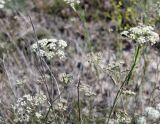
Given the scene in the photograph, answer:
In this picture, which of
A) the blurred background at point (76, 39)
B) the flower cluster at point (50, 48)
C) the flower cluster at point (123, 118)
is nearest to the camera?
the flower cluster at point (50, 48)

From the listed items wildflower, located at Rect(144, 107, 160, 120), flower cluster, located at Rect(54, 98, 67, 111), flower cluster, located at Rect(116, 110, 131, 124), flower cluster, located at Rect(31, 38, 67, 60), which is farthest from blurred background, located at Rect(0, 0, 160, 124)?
wildflower, located at Rect(144, 107, 160, 120)

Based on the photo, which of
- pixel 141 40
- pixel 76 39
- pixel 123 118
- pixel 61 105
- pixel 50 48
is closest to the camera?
pixel 141 40

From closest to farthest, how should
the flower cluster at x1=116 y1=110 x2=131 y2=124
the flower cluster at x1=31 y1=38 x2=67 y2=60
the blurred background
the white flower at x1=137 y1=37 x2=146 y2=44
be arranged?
the white flower at x1=137 y1=37 x2=146 y2=44 < the flower cluster at x1=31 y1=38 x2=67 y2=60 < the flower cluster at x1=116 y1=110 x2=131 y2=124 < the blurred background

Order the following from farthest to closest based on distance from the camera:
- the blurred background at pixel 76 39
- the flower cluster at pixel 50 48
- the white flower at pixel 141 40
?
the blurred background at pixel 76 39 → the flower cluster at pixel 50 48 → the white flower at pixel 141 40

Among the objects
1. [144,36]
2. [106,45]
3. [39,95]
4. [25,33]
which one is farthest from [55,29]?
[144,36]

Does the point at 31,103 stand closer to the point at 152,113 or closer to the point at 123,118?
the point at 123,118

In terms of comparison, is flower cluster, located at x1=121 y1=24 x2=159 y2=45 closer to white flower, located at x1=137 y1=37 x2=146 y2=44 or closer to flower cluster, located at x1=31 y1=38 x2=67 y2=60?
white flower, located at x1=137 y1=37 x2=146 y2=44

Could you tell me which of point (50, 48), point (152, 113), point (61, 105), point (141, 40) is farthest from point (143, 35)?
point (61, 105)

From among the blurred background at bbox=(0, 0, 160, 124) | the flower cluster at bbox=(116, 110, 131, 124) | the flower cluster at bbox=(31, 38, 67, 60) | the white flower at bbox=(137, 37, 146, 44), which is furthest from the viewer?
the blurred background at bbox=(0, 0, 160, 124)

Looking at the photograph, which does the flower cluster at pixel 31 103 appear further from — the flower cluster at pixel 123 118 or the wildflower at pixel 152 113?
the wildflower at pixel 152 113

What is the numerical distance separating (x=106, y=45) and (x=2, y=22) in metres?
1.22

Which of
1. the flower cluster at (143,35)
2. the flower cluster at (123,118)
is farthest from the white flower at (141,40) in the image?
the flower cluster at (123,118)

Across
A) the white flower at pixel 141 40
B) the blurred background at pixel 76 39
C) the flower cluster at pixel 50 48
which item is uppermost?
the white flower at pixel 141 40

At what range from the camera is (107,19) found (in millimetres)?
5223
